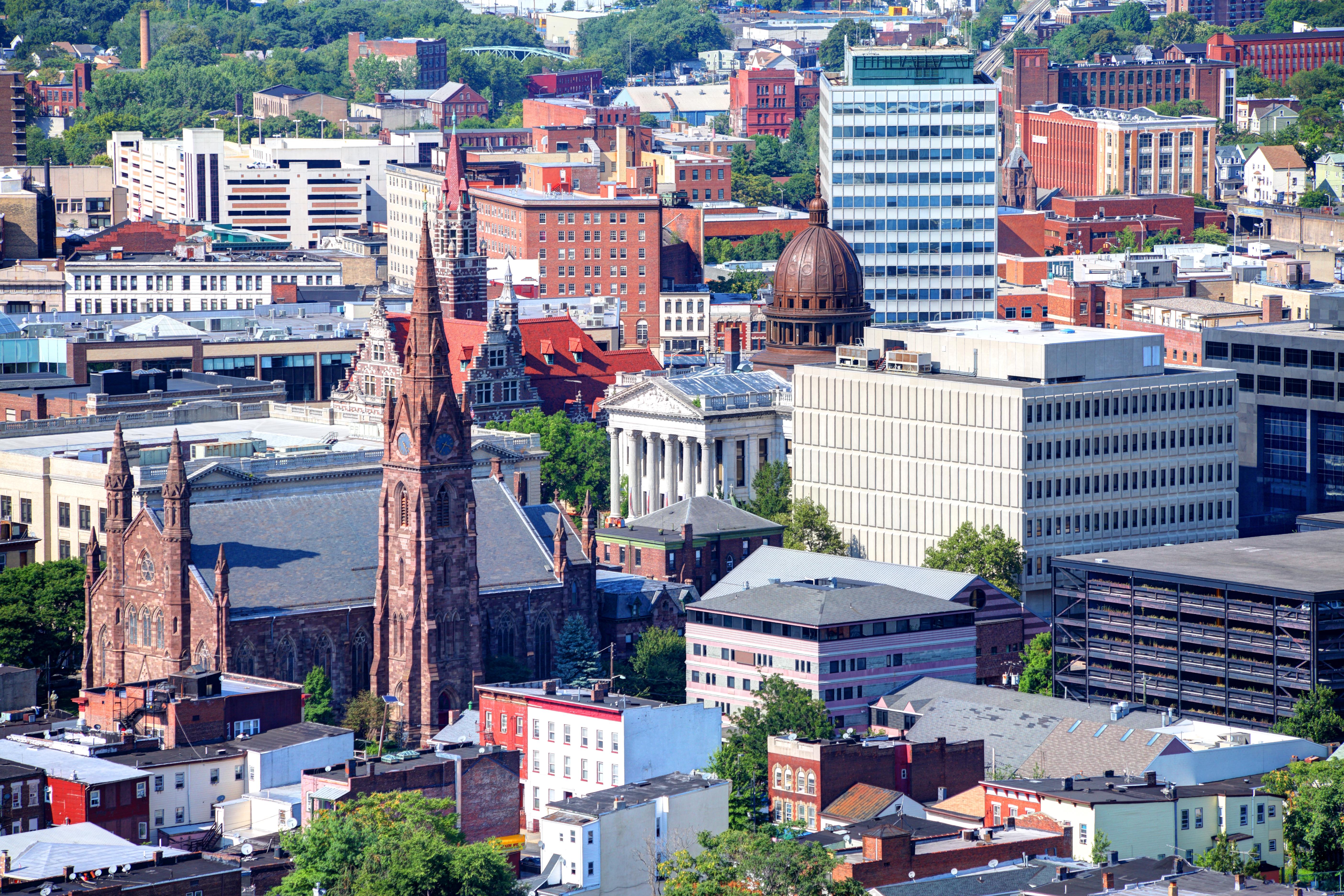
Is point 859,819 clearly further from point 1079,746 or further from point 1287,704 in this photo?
point 1287,704

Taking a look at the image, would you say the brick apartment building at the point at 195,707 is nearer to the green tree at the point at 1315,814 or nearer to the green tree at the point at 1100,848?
the green tree at the point at 1100,848

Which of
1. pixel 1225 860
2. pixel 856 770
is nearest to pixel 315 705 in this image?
pixel 856 770

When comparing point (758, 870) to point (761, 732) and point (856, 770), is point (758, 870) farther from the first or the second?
point (761, 732)

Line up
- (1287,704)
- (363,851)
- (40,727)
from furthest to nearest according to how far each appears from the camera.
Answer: (1287,704) → (40,727) → (363,851)

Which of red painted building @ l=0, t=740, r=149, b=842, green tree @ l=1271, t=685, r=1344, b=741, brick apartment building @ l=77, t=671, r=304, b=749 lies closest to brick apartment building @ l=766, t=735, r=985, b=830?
green tree @ l=1271, t=685, r=1344, b=741

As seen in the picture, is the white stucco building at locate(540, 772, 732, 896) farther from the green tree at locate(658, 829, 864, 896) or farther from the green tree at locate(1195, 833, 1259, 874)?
the green tree at locate(1195, 833, 1259, 874)

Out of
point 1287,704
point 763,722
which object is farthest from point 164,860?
point 1287,704

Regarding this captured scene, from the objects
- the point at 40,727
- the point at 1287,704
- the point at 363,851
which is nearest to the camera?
the point at 363,851
